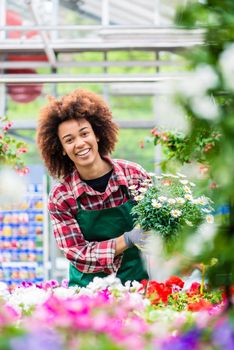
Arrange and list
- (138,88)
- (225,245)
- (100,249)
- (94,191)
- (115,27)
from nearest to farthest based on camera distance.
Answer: (225,245) < (100,249) < (94,191) < (115,27) < (138,88)

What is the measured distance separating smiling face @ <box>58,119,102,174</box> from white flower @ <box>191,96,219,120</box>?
5.54 ft

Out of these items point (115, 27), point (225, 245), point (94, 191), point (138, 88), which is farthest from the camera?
point (138, 88)

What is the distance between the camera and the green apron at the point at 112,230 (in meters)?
2.75

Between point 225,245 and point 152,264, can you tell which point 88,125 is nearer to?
point 152,264

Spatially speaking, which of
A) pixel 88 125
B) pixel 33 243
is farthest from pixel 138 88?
pixel 88 125

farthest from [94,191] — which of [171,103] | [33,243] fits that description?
[33,243]

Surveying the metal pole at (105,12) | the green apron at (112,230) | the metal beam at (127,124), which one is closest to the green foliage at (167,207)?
the green apron at (112,230)

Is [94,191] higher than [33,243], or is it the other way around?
[94,191]

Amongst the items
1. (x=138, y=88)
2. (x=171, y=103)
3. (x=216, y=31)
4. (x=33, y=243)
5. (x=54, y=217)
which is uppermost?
(x=138, y=88)

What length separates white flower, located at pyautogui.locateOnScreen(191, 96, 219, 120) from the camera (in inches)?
43.4

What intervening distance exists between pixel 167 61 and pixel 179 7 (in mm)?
7277

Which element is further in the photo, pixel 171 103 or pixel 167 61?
pixel 167 61

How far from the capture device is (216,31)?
1.12 metres

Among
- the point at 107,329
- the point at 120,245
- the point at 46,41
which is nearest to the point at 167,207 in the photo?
the point at 120,245
